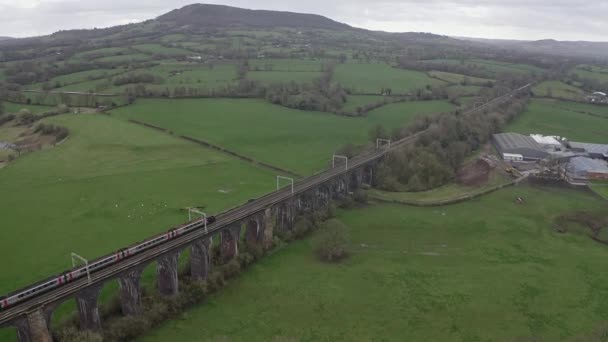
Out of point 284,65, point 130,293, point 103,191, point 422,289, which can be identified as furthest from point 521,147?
point 284,65

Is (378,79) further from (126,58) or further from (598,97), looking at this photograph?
(126,58)

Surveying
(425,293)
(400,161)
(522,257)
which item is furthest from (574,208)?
(425,293)

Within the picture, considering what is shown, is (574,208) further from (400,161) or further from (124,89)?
(124,89)

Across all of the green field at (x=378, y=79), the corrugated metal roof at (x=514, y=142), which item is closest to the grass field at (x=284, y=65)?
the green field at (x=378, y=79)

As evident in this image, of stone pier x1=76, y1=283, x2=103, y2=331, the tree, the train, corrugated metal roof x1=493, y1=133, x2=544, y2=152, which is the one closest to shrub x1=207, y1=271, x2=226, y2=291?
A: the train

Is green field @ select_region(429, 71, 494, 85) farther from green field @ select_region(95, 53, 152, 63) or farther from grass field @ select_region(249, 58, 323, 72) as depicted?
green field @ select_region(95, 53, 152, 63)

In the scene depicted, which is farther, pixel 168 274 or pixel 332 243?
pixel 332 243
